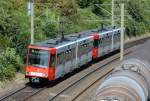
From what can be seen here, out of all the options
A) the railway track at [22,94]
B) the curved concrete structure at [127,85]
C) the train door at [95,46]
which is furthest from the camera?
the train door at [95,46]

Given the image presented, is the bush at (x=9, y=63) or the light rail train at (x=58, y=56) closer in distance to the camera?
the light rail train at (x=58, y=56)

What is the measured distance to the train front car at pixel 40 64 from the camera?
30.0 meters

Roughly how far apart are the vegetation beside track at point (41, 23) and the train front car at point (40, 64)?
2055 mm

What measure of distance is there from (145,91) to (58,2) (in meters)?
40.8

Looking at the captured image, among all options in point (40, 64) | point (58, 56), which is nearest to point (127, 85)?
point (40, 64)

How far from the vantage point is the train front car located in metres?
30.0

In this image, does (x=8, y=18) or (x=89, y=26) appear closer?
(x=8, y=18)

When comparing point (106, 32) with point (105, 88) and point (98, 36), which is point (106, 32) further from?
point (105, 88)

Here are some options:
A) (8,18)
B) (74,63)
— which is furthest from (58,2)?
(74,63)

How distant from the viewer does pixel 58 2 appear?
2223 inches

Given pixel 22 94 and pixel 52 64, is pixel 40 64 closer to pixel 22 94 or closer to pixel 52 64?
pixel 52 64

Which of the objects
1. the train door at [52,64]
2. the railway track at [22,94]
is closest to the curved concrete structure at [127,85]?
the railway track at [22,94]

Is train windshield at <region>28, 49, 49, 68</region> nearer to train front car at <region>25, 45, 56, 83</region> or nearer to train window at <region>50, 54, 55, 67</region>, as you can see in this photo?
train front car at <region>25, 45, 56, 83</region>

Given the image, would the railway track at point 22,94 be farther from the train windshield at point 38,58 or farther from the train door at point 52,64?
the train windshield at point 38,58
